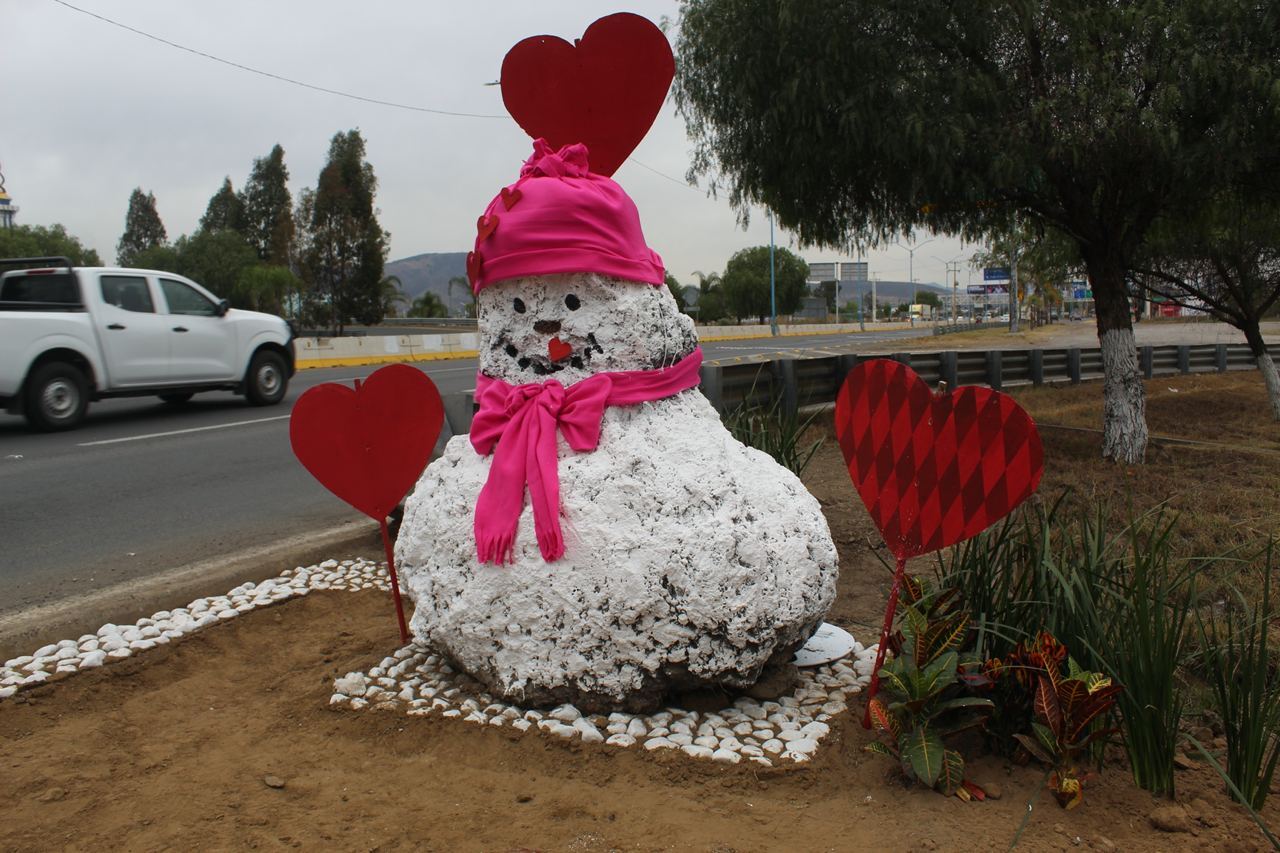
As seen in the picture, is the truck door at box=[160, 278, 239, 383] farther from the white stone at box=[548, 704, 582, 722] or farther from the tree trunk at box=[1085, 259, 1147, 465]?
the tree trunk at box=[1085, 259, 1147, 465]

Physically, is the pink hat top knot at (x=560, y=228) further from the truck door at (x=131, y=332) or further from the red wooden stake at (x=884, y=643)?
the truck door at (x=131, y=332)

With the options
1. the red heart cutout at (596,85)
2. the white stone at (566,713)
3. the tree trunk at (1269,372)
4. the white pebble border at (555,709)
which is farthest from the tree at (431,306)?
the white stone at (566,713)

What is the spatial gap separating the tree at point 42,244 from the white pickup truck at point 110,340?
37.9 m

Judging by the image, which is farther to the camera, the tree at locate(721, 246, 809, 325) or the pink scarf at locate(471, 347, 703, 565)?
the tree at locate(721, 246, 809, 325)

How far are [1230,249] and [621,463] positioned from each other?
993 cm

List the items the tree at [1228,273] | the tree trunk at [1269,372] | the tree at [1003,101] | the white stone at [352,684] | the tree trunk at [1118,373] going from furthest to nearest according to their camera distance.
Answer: the tree trunk at [1269,372], the tree at [1228,273], the tree trunk at [1118,373], the tree at [1003,101], the white stone at [352,684]

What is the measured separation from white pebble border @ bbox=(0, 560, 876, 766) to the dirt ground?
0.18 feet

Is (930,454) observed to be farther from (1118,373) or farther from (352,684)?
(1118,373)

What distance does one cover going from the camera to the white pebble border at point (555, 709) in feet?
8.43

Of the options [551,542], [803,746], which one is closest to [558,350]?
[551,542]

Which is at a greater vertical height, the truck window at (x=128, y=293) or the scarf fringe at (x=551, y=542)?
the truck window at (x=128, y=293)

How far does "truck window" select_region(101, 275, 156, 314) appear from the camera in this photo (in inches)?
387

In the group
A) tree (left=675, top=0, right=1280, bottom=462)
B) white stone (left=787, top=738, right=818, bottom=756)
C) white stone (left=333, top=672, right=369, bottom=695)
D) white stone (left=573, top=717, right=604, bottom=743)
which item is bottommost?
white stone (left=787, top=738, right=818, bottom=756)

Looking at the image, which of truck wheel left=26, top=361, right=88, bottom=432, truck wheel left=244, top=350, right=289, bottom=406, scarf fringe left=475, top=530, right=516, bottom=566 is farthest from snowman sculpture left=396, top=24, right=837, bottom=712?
truck wheel left=244, top=350, right=289, bottom=406
